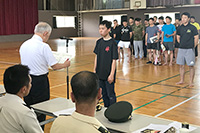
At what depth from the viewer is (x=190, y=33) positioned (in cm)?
618

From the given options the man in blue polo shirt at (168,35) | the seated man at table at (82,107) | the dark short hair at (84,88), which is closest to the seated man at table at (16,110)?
the seated man at table at (82,107)

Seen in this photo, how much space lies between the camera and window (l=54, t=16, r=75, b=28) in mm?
28094

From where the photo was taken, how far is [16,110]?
6.20 ft

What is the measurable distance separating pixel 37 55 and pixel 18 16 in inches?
865

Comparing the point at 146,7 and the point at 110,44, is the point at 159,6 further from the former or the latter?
the point at 110,44

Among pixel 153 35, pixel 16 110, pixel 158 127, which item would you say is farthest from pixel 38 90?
pixel 153 35

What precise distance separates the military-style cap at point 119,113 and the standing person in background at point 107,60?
1437mm

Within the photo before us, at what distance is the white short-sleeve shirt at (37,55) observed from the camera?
3.43m

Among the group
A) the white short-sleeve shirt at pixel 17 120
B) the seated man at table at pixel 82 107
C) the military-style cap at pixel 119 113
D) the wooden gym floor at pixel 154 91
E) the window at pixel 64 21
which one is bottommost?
the wooden gym floor at pixel 154 91

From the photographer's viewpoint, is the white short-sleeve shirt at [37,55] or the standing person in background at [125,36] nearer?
the white short-sleeve shirt at [37,55]

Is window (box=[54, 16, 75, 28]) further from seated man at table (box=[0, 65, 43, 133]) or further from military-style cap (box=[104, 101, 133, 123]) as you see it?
seated man at table (box=[0, 65, 43, 133])

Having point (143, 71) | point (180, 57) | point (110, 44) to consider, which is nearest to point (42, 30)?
point (110, 44)

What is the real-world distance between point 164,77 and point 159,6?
56.9 feet

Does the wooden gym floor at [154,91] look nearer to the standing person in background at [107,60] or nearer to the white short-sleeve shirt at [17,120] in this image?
the standing person in background at [107,60]
